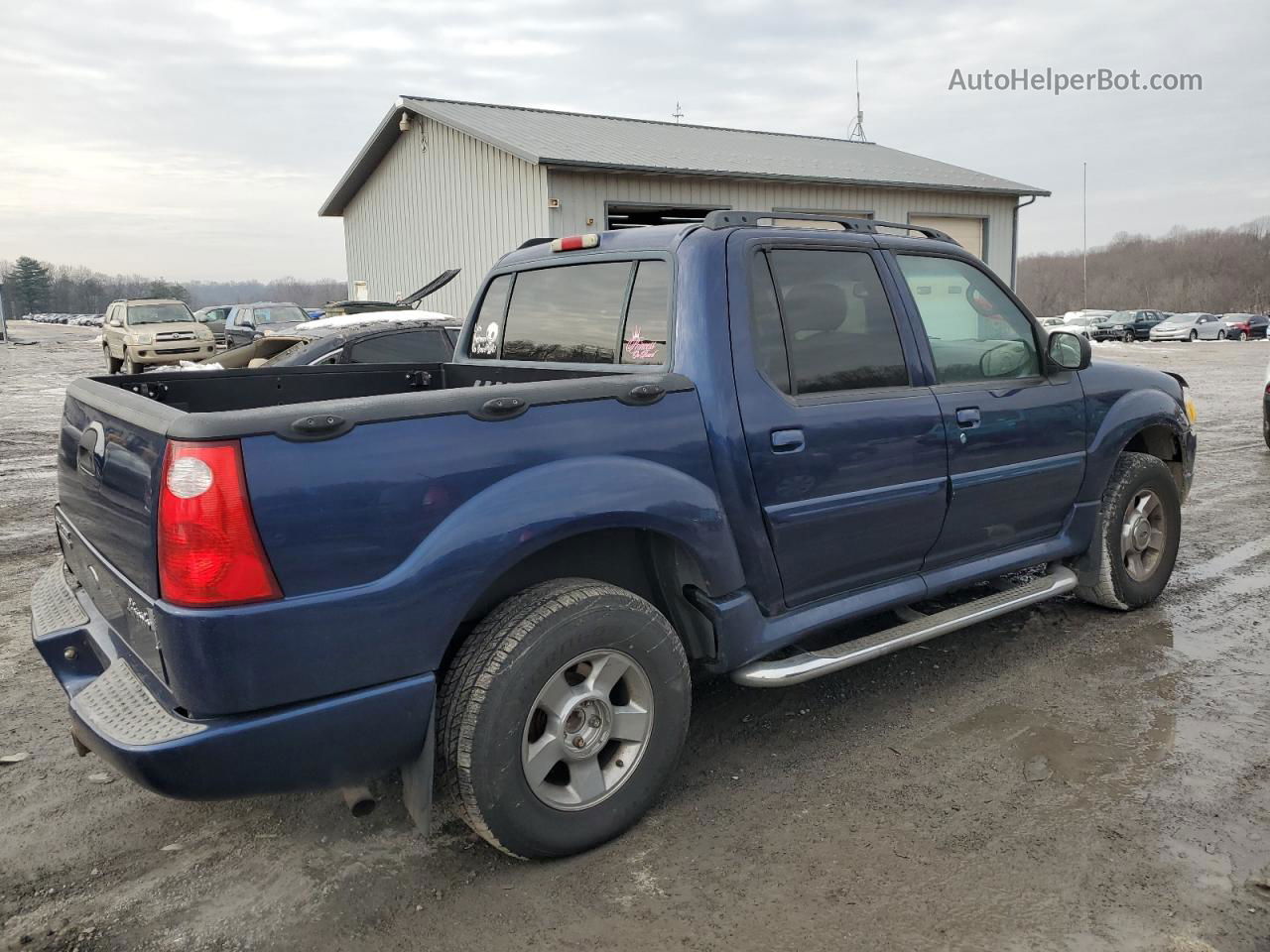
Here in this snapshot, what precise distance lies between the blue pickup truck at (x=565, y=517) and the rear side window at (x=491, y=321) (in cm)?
3

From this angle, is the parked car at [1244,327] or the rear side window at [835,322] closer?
the rear side window at [835,322]

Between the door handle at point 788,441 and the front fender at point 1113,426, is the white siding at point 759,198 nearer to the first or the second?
the front fender at point 1113,426

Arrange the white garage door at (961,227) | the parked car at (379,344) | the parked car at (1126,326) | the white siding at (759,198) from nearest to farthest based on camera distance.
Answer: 1. the parked car at (379,344)
2. the white siding at (759,198)
3. the white garage door at (961,227)
4. the parked car at (1126,326)

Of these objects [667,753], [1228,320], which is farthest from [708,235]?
[1228,320]

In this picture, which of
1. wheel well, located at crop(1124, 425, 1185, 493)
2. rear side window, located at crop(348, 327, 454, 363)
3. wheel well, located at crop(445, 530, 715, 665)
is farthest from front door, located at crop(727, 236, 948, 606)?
rear side window, located at crop(348, 327, 454, 363)

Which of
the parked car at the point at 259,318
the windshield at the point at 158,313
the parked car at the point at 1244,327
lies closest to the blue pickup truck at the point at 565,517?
the parked car at the point at 259,318

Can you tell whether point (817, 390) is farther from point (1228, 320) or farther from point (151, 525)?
point (1228, 320)

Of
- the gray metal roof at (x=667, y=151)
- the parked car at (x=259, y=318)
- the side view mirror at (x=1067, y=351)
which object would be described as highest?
the gray metal roof at (x=667, y=151)

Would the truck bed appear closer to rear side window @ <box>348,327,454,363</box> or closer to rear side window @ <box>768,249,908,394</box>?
rear side window @ <box>768,249,908,394</box>

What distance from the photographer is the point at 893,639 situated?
360 cm

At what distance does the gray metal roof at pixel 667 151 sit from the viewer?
49.6 feet

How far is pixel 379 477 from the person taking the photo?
2.44 metres

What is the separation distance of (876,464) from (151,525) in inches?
95.5

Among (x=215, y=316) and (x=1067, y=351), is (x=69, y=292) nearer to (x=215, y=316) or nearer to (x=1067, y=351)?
(x=215, y=316)
